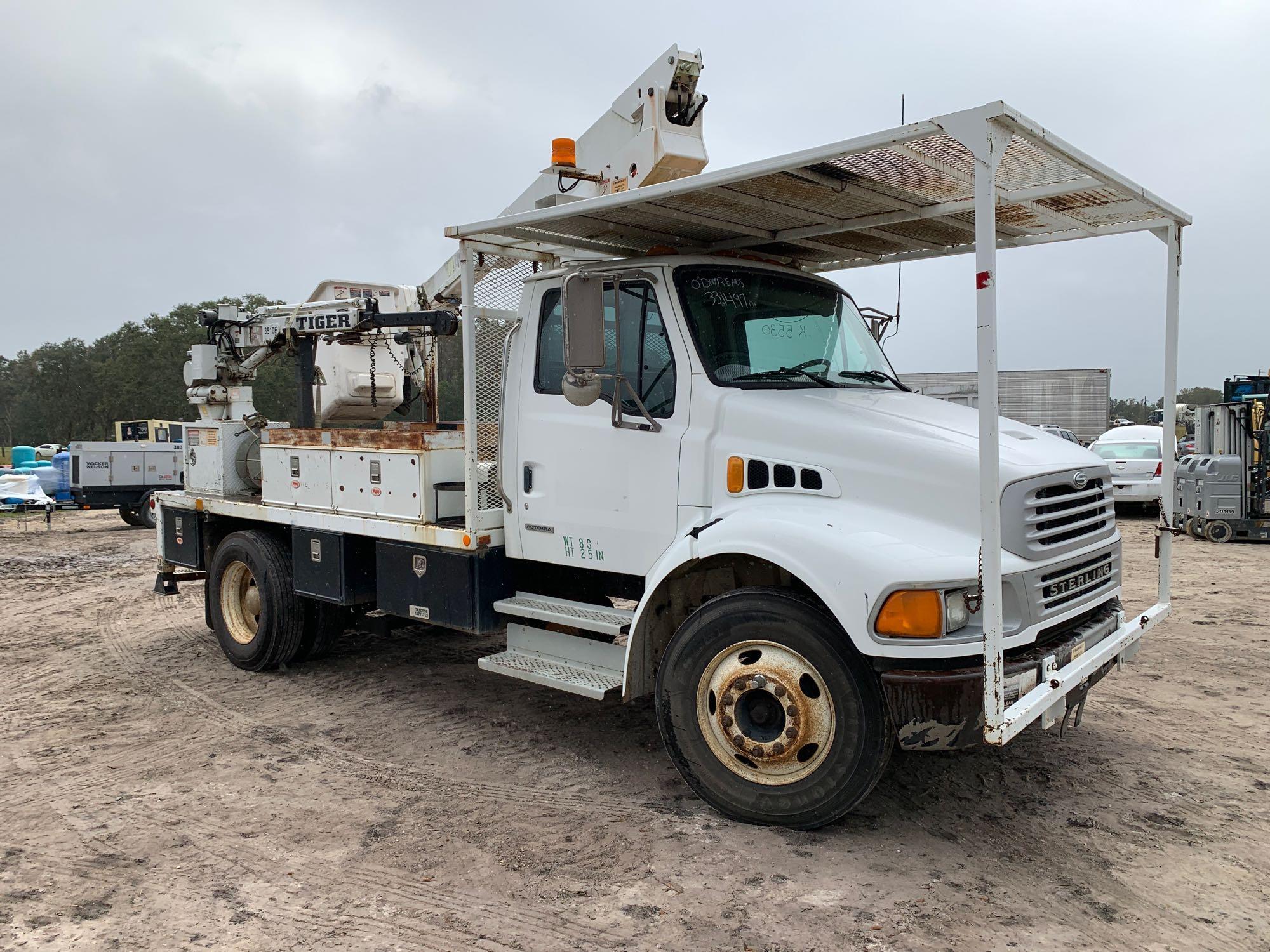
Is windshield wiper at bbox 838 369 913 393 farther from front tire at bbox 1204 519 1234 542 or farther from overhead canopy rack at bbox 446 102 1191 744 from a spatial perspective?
front tire at bbox 1204 519 1234 542

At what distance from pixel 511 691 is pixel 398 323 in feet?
8.54

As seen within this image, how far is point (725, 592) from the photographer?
14.8 ft

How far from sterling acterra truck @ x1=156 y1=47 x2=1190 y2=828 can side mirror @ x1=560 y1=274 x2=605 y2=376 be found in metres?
0.01

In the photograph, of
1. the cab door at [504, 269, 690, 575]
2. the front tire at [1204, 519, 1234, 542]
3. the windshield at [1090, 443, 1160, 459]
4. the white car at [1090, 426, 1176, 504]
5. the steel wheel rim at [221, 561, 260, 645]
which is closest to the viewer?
the cab door at [504, 269, 690, 575]

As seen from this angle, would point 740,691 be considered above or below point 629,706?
above

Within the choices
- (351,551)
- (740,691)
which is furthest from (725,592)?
(351,551)

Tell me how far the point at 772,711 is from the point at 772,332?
1.99m

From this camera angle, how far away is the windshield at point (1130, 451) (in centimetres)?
1809

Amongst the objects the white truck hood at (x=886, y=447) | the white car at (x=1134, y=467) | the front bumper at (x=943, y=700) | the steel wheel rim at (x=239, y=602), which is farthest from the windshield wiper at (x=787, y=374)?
the white car at (x=1134, y=467)

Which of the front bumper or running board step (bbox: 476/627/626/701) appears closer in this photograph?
the front bumper

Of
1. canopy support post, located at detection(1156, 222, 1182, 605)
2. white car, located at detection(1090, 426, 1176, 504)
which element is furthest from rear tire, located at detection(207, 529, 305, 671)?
white car, located at detection(1090, 426, 1176, 504)

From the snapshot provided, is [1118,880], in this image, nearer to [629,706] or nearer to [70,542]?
[629,706]

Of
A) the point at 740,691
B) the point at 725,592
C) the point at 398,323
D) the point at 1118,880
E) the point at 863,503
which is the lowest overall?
the point at 1118,880

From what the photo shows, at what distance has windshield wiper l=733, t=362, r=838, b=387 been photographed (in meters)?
4.91
